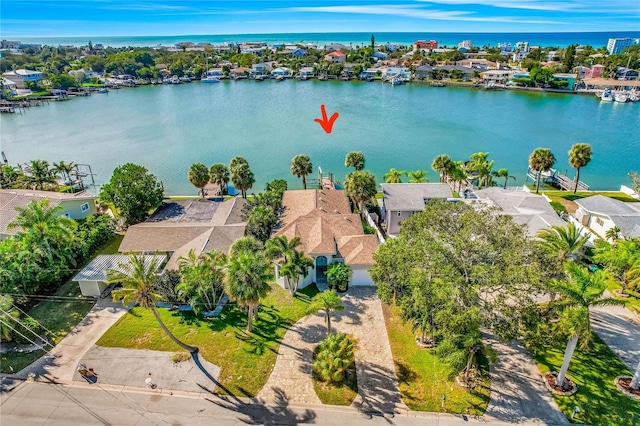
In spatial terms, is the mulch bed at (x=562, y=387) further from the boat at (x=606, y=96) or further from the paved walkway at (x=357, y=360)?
the boat at (x=606, y=96)

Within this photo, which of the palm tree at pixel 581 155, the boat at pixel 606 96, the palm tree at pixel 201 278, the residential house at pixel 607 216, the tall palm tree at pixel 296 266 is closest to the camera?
the palm tree at pixel 201 278

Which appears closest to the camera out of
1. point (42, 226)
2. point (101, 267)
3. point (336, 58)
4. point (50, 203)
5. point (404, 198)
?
point (101, 267)

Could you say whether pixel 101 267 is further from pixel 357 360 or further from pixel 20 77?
pixel 20 77

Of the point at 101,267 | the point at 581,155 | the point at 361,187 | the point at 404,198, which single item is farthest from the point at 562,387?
the point at 581,155

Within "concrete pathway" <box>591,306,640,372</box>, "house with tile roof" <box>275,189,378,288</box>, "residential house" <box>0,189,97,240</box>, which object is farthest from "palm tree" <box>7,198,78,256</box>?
"concrete pathway" <box>591,306,640,372</box>

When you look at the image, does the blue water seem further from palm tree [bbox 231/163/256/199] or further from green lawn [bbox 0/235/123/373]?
green lawn [bbox 0/235/123/373]

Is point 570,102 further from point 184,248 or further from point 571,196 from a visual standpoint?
point 184,248

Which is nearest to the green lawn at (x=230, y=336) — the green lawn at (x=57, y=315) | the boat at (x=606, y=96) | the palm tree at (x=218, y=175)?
the green lawn at (x=57, y=315)
